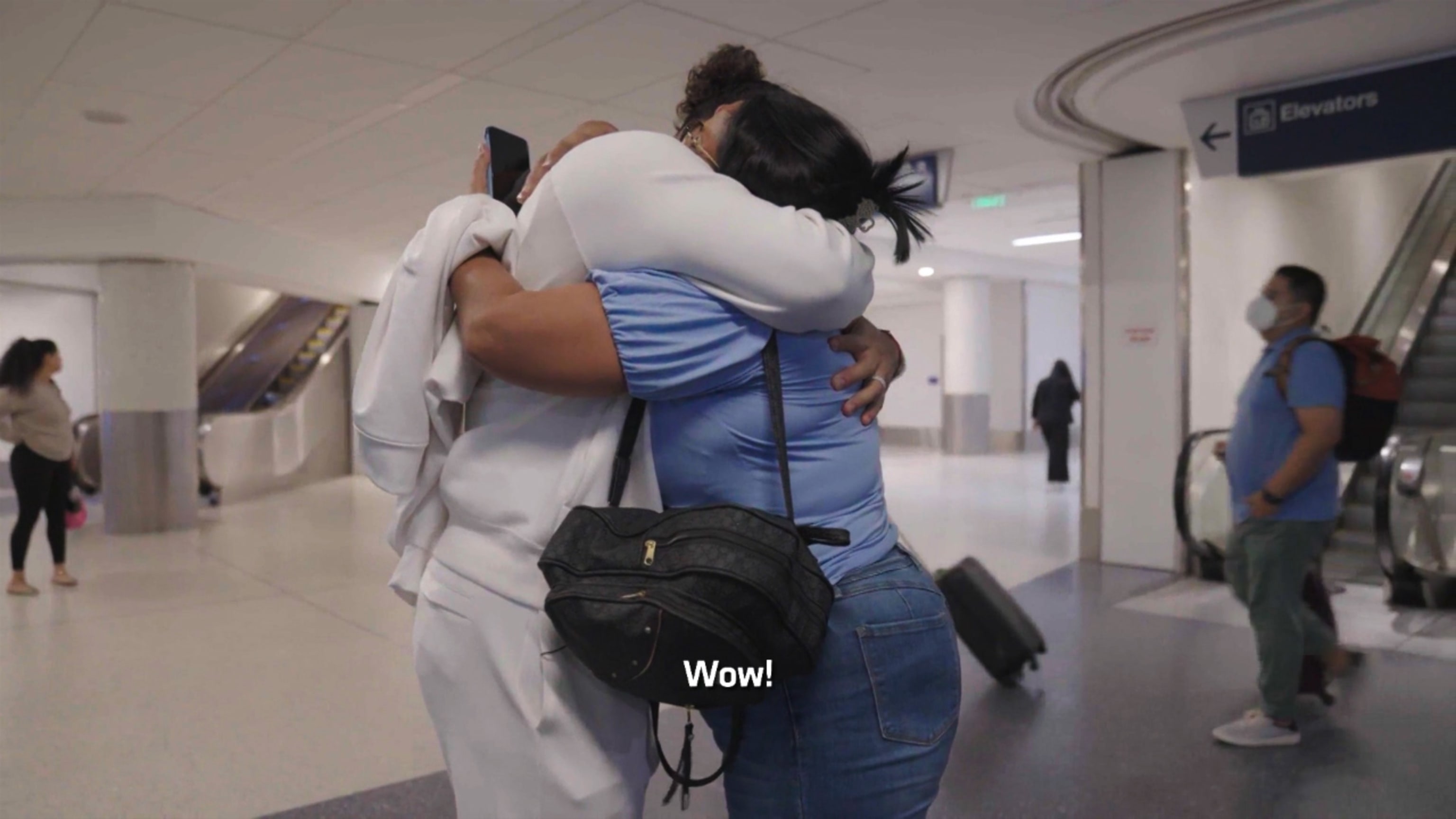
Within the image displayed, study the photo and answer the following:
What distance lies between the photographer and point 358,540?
8781 mm

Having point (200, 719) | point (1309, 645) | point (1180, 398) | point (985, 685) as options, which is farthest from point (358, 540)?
point (1309, 645)

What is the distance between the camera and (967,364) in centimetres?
1717

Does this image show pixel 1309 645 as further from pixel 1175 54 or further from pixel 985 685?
pixel 1175 54

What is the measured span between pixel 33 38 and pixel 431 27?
1.99m

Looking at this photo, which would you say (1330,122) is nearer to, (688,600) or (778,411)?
(778,411)

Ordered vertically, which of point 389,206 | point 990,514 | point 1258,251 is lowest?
point 990,514

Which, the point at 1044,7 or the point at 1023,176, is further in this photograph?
the point at 1023,176

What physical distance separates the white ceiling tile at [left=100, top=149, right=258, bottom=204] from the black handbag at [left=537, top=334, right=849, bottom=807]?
7659mm

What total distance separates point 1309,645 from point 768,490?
375cm

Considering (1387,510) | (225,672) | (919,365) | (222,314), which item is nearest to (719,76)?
(225,672)

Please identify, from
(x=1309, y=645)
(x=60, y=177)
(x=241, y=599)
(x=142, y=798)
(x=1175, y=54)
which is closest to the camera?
(x=142, y=798)

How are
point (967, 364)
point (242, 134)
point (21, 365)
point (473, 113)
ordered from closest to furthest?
point (473, 113)
point (21, 365)
point (242, 134)
point (967, 364)

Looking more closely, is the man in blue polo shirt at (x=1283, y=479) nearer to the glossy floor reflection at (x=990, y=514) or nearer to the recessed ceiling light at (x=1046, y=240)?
the glossy floor reflection at (x=990, y=514)

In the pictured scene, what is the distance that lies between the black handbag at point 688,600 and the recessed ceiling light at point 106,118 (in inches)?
264
